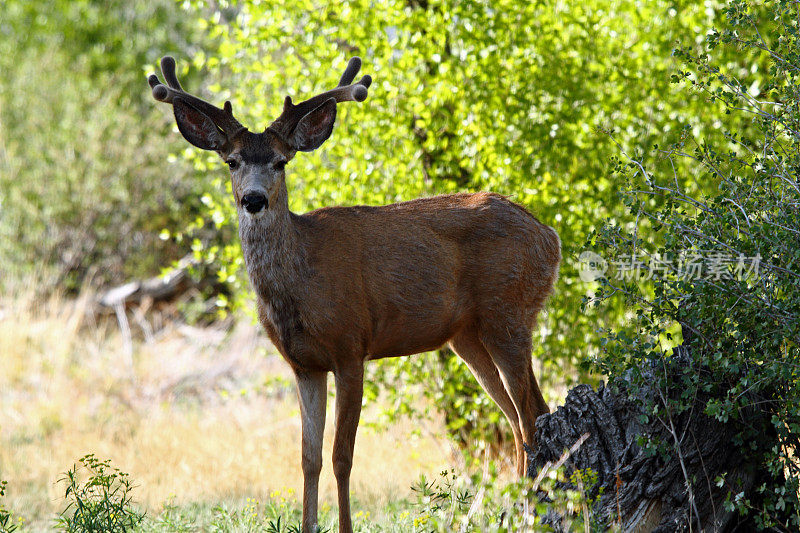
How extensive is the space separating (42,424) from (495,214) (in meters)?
6.82

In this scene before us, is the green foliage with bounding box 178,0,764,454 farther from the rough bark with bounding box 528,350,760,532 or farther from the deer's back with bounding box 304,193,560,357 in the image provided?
the rough bark with bounding box 528,350,760,532

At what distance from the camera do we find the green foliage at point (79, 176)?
15.0 metres

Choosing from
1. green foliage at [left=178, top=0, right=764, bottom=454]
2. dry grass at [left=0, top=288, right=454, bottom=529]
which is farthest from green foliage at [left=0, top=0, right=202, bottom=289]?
green foliage at [left=178, top=0, right=764, bottom=454]

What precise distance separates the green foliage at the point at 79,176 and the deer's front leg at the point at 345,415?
33.0 ft

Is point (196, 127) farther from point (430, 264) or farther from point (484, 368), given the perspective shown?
point (484, 368)

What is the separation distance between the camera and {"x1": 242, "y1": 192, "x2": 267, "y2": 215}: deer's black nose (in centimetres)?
515

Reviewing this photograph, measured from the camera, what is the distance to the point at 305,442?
5707mm

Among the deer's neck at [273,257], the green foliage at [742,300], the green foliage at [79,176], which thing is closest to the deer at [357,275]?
the deer's neck at [273,257]

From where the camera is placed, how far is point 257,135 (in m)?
5.45

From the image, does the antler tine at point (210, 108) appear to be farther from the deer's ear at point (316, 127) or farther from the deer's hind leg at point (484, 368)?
the deer's hind leg at point (484, 368)

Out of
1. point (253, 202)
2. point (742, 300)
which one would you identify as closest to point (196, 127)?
point (253, 202)

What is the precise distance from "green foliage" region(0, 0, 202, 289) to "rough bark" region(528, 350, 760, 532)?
1126 cm

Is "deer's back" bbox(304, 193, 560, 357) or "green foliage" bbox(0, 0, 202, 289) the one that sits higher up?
"green foliage" bbox(0, 0, 202, 289)

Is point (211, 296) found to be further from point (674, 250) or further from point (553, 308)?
point (674, 250)
